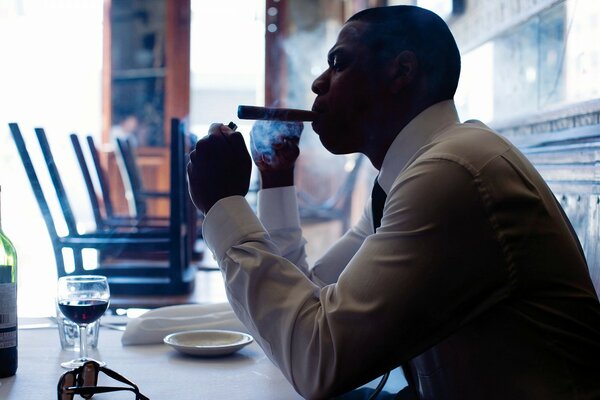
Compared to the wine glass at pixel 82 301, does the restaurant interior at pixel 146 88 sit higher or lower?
higher

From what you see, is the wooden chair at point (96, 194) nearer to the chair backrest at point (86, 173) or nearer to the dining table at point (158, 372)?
the chair backrest at point (86, 173)

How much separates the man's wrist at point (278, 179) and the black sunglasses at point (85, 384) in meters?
0.76

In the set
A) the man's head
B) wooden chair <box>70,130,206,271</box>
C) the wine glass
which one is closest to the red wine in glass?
the wine glass

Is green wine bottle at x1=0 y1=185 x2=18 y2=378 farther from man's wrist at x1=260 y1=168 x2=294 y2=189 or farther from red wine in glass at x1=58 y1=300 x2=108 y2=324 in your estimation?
man's wrist at x1=260 y1=168 x2=294 y2=189

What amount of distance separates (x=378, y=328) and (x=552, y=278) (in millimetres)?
284

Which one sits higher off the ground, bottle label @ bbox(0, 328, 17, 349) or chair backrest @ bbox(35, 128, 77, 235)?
chair backrest @ bbox(35, 128, 77, 235)

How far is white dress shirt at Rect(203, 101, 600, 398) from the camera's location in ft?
3.05

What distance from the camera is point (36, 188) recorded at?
2.74 metres

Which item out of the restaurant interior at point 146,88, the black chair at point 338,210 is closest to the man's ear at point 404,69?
the restaurant interior at point 146,88

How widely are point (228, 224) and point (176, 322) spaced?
0.43 metres

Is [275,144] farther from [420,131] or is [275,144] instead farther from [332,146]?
[420,131]

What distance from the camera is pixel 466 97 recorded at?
9.79ft

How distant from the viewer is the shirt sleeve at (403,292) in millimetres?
929

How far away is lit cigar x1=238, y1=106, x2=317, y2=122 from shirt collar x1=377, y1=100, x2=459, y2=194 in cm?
21
